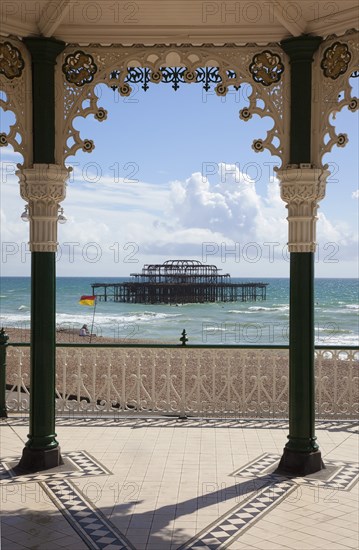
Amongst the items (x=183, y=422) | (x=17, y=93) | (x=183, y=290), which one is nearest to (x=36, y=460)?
(x=183, y=422)

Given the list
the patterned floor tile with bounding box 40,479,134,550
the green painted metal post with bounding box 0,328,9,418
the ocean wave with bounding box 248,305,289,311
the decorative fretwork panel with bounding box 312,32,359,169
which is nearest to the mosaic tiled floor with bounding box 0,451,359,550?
the patterned floor tile with bounding box 40,479,134,550

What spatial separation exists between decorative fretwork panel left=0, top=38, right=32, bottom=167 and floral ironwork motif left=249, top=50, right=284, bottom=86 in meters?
1.72

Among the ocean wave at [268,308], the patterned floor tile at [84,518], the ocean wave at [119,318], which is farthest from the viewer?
the ocean wave at [268,308]

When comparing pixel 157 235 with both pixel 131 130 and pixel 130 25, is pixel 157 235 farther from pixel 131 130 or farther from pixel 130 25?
pixel 130 25

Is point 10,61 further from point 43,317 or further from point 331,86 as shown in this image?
point 331,86

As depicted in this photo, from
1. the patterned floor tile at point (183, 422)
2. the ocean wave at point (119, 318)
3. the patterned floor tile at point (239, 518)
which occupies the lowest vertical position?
the ocean wave at point (119, 318)

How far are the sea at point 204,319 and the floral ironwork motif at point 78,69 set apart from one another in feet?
86.8

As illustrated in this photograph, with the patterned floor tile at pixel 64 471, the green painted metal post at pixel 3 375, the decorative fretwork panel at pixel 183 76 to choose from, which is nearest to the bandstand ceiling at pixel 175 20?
the decorative fretwork panel at pixel 183 76

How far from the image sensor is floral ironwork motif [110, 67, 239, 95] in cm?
536

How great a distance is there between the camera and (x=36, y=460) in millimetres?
5379

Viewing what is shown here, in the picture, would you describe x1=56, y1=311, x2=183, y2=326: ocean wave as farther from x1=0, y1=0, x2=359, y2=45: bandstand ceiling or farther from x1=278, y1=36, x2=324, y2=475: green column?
x1=0, y1=0, x2=359, y2=45: bandstand ceiling

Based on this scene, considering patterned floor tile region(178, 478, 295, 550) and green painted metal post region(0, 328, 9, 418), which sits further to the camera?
green painted metal post region(0, 328, 9, 418)

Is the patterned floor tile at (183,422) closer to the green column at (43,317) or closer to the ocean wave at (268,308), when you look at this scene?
the green column at (43,317)

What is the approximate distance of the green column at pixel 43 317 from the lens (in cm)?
525
